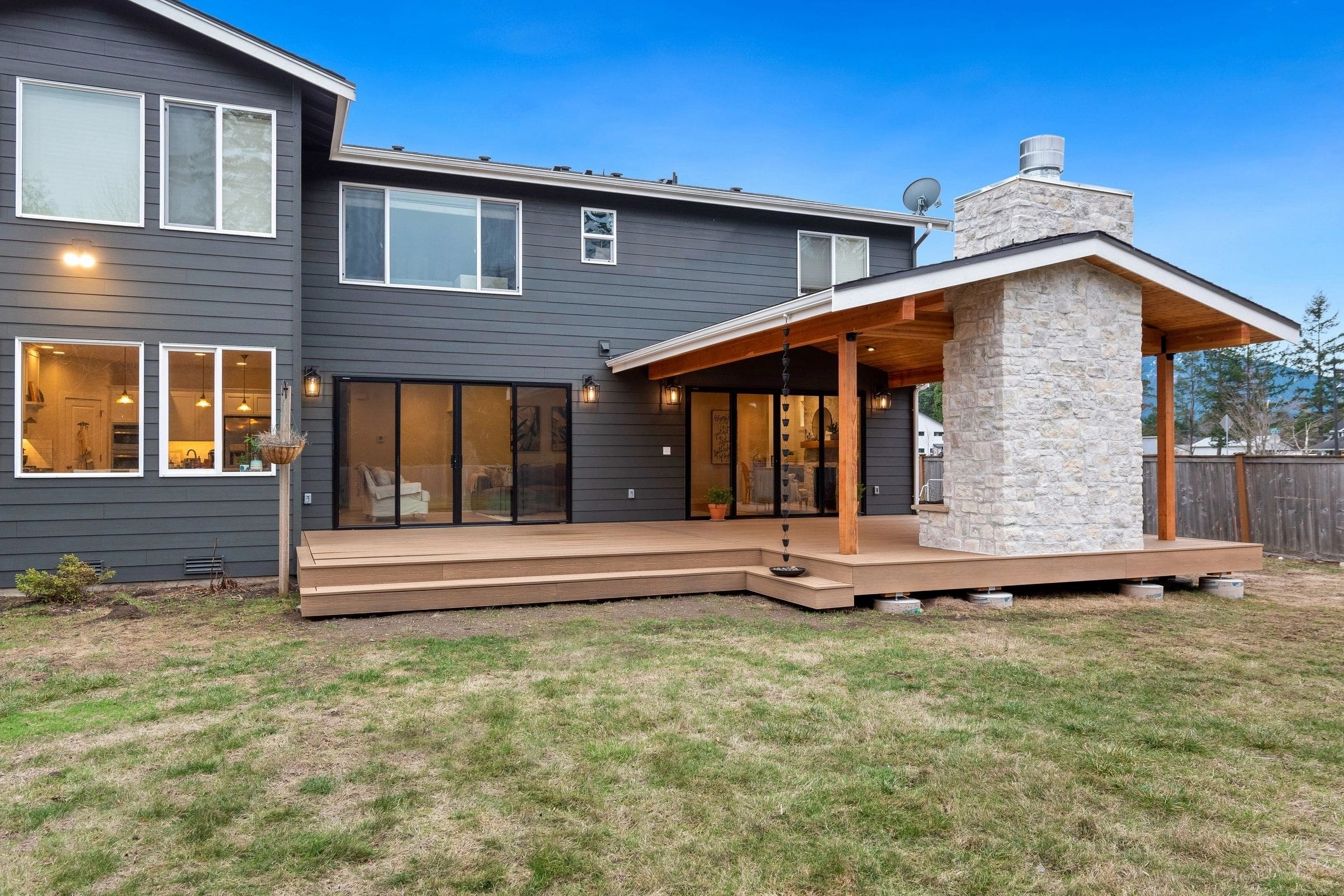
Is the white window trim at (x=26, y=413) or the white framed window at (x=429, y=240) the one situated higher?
the white framed window at (x=429, y=240)

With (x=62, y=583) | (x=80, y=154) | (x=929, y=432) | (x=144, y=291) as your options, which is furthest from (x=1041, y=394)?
(x=929, y=432)

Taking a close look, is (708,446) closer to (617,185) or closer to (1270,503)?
(617,185)

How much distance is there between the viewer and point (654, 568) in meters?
7.57

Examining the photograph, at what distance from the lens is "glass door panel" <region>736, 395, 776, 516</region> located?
11383 millimetres

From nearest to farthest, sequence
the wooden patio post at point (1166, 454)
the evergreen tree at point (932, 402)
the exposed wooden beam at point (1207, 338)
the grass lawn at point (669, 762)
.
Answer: the grass lawn at point (669, 762) < the exposed wooden beam at point (1207, 338) < the wooden patio post at point (1166, 454) < the evergreen tree at point (932, 402)

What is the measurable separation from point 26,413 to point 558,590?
16.4ft

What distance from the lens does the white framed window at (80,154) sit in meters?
7.29

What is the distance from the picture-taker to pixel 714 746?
11.5 ft

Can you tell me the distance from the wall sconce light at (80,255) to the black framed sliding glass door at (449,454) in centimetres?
266

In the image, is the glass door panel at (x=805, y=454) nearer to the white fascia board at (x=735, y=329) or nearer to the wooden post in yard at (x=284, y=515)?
the white fascia board at (x=735, y=329)

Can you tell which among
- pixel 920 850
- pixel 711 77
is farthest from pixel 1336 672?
pixel 711 77

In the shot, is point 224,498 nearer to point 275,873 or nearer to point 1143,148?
point 275,873

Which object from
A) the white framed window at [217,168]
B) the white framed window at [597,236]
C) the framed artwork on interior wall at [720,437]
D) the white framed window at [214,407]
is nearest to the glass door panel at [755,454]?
the framed artwork on interior wall at [720,437]

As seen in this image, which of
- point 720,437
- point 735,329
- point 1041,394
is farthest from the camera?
point 720,437
